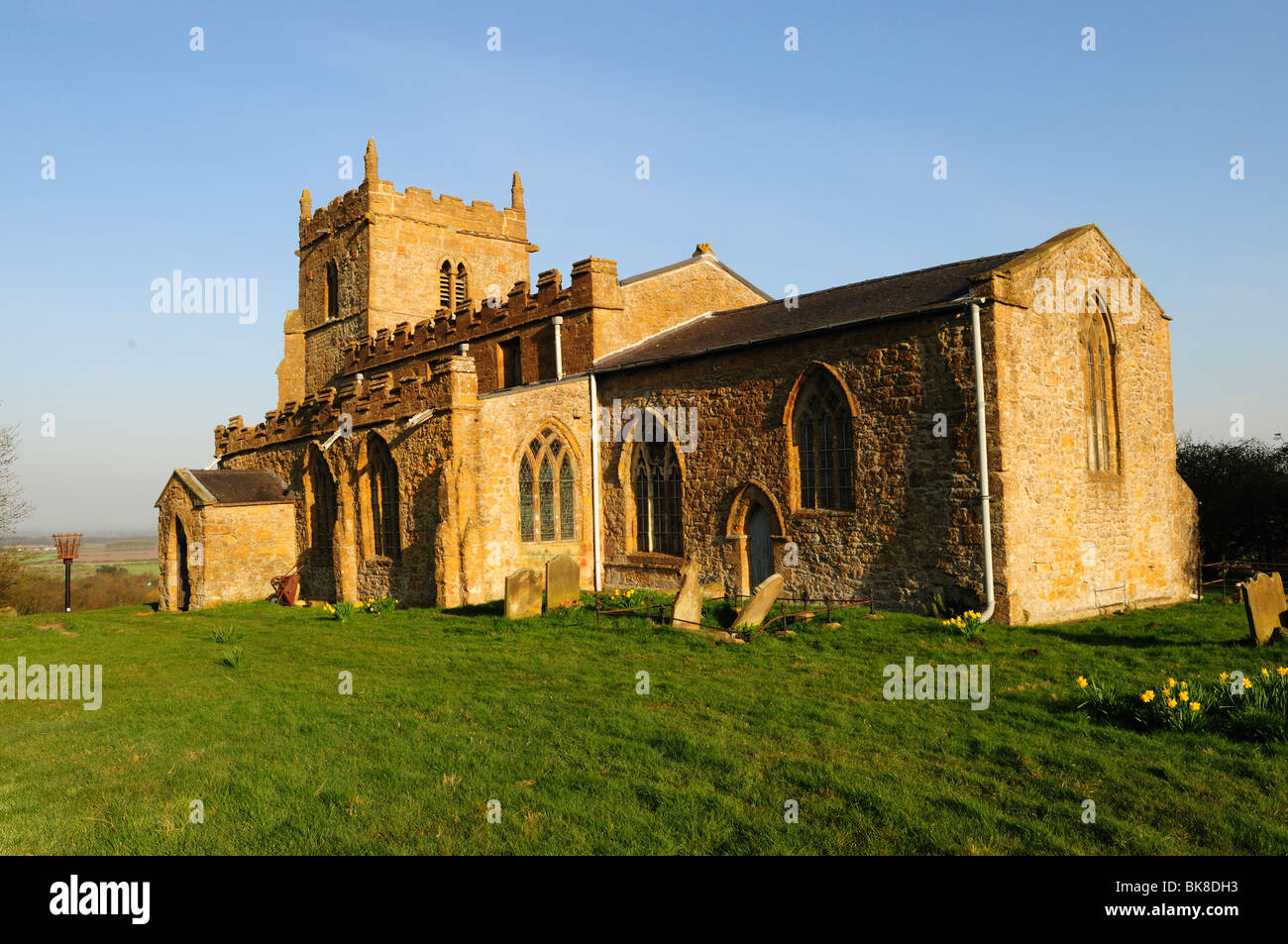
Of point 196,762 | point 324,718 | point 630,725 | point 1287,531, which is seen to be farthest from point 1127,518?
point 196,762

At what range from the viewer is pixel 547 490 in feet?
68.1

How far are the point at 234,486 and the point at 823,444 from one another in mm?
17604

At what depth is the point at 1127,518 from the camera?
17.0 m

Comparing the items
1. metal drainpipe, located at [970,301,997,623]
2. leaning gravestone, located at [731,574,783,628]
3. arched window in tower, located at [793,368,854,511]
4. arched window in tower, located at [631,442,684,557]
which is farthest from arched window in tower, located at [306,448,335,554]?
metal drainpipe, located at [970,301,997,623]

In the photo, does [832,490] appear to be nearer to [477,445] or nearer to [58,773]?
[477,445]

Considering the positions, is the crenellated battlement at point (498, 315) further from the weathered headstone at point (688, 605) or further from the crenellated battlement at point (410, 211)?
the weathered headstone at point (688, 605)

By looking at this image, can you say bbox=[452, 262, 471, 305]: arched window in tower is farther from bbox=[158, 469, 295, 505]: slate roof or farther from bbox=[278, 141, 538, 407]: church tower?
bbox=[158, 469, 295, 505]: slate roof

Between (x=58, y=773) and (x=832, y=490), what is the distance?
12.3 meters

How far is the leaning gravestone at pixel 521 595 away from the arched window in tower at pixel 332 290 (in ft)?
74.1

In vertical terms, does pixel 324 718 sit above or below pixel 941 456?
below

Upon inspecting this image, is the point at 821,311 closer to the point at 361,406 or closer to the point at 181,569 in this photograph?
the point at 361,406

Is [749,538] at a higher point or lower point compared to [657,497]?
lower

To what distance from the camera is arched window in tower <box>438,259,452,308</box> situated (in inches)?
1362

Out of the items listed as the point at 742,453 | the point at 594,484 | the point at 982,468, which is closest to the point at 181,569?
the point at 594,484
